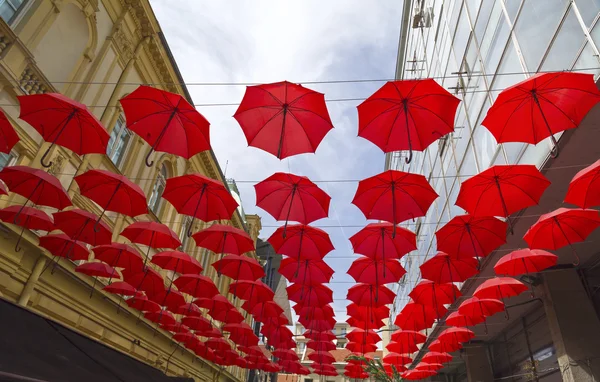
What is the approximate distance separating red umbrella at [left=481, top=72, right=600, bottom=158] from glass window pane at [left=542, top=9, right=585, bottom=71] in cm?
136

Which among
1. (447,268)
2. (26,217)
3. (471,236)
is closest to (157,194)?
(26,217)

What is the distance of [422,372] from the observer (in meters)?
17.8

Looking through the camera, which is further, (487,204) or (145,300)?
(145,300)

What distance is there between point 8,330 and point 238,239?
5732 millimetres

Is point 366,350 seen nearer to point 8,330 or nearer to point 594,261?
point 594,261

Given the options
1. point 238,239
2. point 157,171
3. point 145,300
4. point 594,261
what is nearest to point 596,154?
point 594,261

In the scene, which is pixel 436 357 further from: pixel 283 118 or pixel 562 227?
pixel 283 118

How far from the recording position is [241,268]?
1187 cm

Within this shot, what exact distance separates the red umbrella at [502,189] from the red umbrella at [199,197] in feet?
17.1

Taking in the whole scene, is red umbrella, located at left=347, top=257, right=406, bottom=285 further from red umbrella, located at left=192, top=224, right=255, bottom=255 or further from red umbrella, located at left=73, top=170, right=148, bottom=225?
red umbrella, located at left=73, top=170, right=148, bottom=225

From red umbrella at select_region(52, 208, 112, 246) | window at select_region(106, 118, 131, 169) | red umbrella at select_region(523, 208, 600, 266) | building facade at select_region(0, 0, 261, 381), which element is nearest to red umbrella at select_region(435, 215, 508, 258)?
red umbrella at select_region(523, 208, 600, 266)

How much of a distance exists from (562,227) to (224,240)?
7896 millimetres

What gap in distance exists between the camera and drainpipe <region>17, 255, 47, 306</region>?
9.79 metres

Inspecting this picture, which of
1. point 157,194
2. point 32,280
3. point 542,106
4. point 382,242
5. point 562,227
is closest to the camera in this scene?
point 542,106
